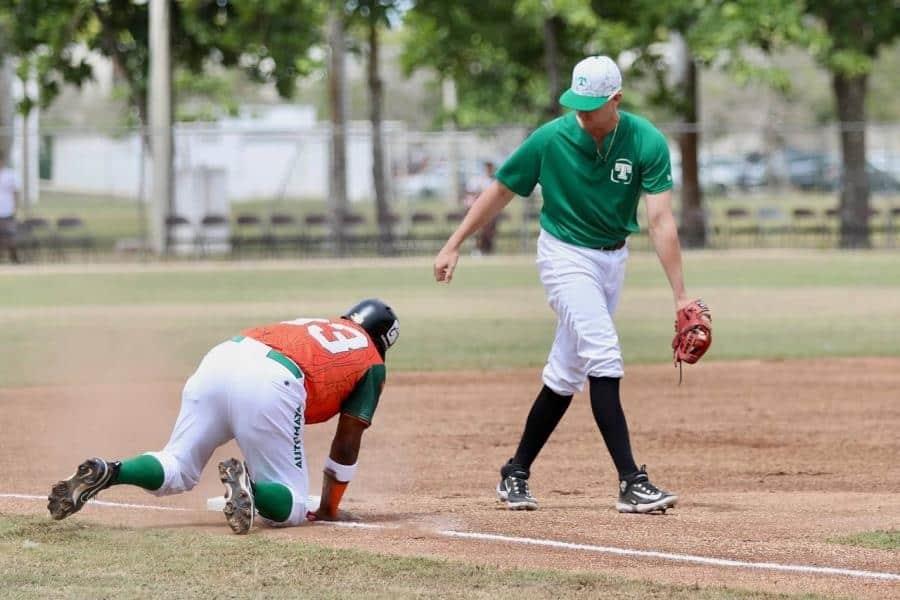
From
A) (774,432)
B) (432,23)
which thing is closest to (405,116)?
(432,23)

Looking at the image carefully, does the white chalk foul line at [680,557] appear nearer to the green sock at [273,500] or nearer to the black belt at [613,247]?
the green sock at [273,500]

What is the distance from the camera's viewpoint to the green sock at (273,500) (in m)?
6.18

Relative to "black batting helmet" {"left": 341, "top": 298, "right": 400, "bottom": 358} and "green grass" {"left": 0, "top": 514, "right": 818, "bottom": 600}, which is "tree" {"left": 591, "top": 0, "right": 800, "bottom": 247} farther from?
"green grass" {"left": 0, "top": 514, "right": 818, "bottom": 600}

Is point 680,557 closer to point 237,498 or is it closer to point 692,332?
point 692,332

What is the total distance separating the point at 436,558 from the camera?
5.70m

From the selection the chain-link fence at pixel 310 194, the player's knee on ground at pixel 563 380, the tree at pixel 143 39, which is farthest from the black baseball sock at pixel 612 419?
the tree at pixel 143 39

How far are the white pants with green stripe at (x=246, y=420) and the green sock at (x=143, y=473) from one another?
29mm

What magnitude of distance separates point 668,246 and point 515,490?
4.24ft

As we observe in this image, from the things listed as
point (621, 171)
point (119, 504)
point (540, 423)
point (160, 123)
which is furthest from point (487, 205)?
point (160, 123)

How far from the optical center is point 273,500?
6191 millimetres

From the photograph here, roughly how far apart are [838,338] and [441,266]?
9.99m

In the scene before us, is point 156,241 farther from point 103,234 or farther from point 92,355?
point 92,355

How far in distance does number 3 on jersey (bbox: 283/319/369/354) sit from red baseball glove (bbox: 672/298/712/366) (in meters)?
1.49

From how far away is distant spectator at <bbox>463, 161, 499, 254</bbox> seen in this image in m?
30.2
